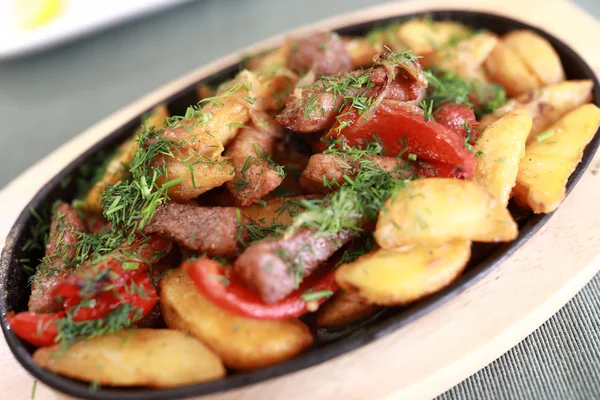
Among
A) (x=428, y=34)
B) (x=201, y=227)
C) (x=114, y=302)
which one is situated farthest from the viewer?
(x=428, y=34)

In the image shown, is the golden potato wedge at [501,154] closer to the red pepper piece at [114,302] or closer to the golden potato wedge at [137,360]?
the golden potato wedge at [137,360]

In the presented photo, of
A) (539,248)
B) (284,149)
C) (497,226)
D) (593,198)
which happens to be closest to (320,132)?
(284,149)

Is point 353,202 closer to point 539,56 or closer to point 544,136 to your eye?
point 544,136

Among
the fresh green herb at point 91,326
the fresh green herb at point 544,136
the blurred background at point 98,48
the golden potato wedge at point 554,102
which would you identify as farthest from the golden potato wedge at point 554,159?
the blurred background at point 98,48

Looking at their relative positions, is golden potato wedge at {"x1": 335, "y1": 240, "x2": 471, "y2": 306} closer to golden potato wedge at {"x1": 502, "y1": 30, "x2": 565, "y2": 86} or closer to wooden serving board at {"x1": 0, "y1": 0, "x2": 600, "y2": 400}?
wooden serving board at {"x1": 0, "y1": 0, "x2": 600, "y2": 400}

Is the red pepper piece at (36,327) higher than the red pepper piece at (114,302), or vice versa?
the red pepper piece at (114,302)

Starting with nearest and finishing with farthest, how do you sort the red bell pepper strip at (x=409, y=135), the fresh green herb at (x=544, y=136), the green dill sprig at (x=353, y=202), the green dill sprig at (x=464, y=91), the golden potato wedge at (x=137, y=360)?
1. the golden potato wedge at (x=137, y=360)
2. the green dill sprig at (x=353, y=202)
3. the red bell pepper strip at (x=409, y=135)
4. the fresh green herb at (x=544, y=136)
5. the green dill sprig at (x=464, y=91)

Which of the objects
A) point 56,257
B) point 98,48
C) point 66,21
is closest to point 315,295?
point 56,257
